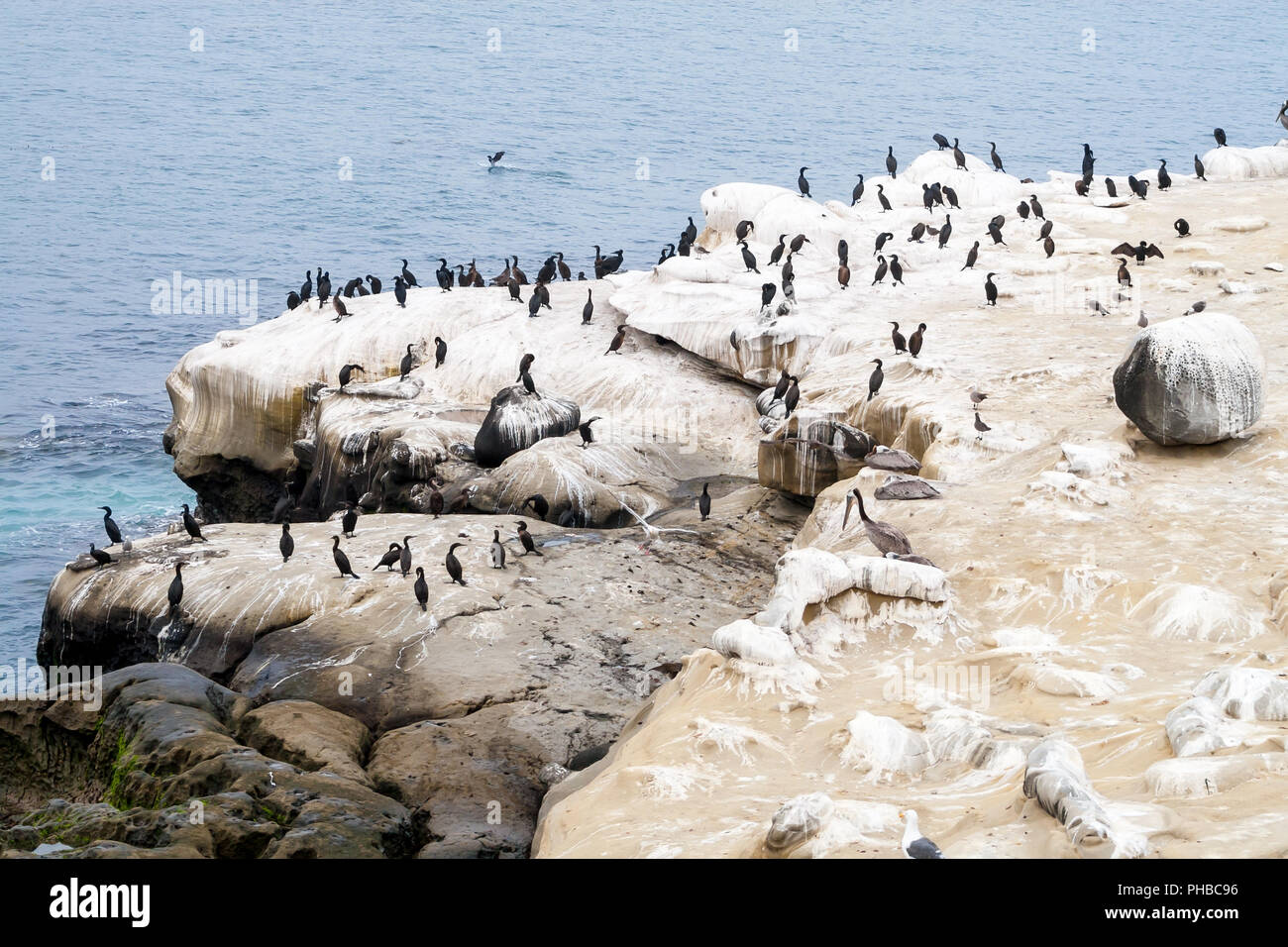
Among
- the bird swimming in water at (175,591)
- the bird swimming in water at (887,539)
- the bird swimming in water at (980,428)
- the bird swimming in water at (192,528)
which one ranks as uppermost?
the bird swimming in water at (980,428)

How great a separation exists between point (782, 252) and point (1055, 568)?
13.3m

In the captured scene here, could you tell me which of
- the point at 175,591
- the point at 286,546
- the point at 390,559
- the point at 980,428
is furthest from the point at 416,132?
the point at 980,428

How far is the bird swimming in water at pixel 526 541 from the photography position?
17.1 m

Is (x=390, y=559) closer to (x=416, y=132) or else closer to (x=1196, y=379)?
(x=1196, y=379)

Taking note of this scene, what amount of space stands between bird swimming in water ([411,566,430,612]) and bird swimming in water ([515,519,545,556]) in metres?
1.69

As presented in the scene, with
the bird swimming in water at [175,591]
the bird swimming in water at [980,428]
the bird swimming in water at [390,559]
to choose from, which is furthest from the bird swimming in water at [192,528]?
the bird swimming in water at [980,428]

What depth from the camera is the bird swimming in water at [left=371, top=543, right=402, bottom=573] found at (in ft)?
53.4

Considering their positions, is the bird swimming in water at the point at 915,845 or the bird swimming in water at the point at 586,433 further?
the bird swimming in water at the point at 586,433

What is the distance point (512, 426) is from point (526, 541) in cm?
390

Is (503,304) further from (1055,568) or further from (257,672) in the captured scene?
(1055,568)

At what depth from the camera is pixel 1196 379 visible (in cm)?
1348

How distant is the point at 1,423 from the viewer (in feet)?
109

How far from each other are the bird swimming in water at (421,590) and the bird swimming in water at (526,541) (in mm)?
1688

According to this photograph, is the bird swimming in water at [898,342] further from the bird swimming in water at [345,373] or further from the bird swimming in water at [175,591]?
the bird swimming in water at [175,591]
